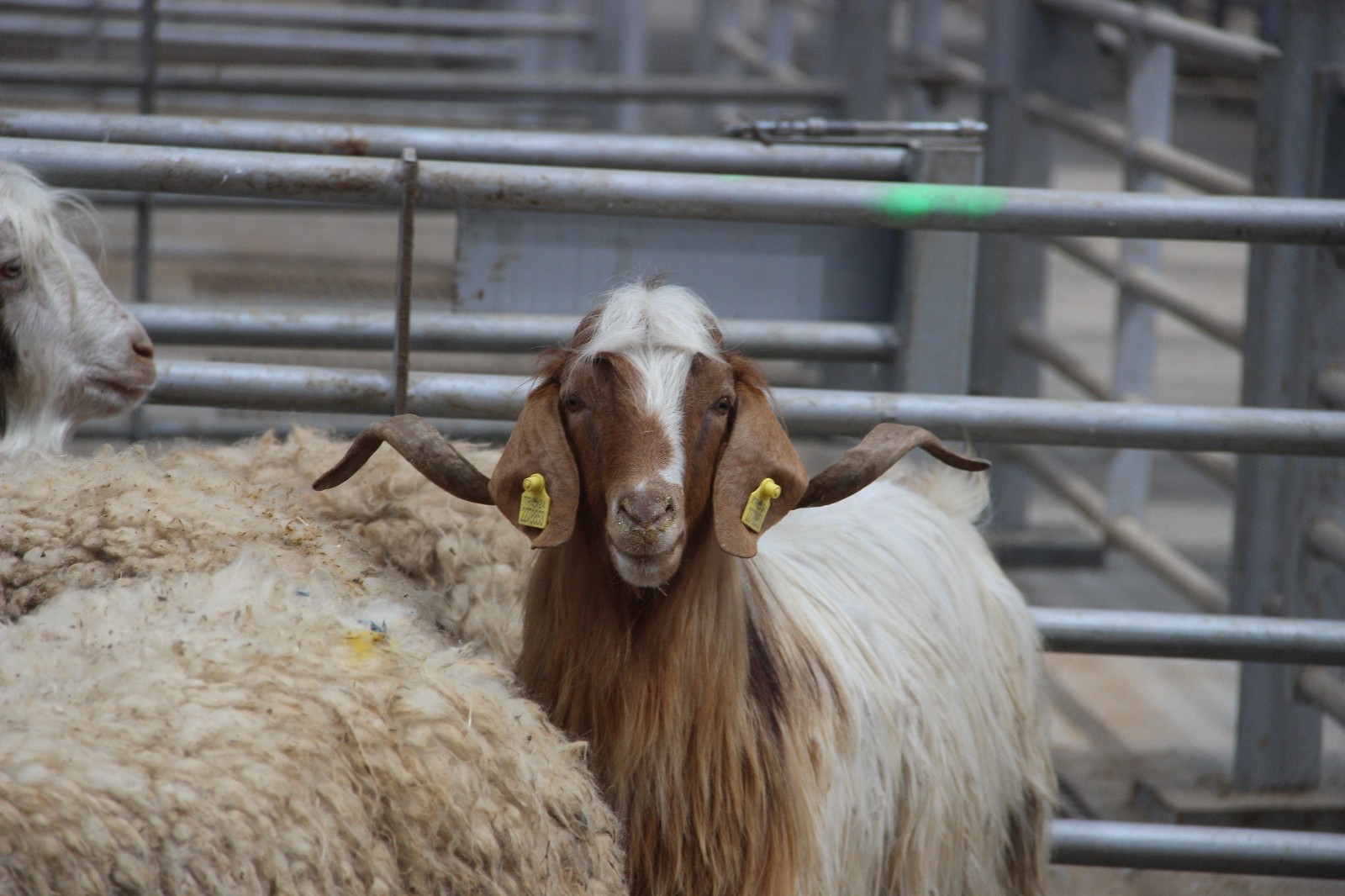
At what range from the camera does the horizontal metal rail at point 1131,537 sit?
4.46 meters

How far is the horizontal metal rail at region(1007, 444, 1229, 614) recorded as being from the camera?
4465mm

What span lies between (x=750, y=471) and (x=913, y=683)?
651 millimetres

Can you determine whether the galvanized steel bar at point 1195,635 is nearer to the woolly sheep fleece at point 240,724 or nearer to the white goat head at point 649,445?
the white goat head at point 649,445

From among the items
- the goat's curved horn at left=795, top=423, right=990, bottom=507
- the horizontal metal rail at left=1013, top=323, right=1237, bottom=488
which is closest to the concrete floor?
the horizontal metal rail at left=1013, top=323, right=1237, bottom=488

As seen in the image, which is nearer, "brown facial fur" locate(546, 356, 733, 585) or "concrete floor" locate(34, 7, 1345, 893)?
"brown facial fur" locate(546, 356, 733, 585)

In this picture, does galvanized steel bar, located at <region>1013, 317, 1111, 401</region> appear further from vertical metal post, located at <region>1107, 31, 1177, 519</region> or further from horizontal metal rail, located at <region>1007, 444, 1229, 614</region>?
horizontal metal rail, located at <region>1007, 444, 1229, 614</region>

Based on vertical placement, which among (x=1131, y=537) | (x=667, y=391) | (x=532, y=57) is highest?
(x=532, y=57)

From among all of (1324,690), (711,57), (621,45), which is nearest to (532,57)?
(711,57)

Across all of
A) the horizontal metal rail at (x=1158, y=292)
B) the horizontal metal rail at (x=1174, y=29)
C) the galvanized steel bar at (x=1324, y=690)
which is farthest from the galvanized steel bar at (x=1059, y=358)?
the galvanized steel bar at (x=1324, y=690)

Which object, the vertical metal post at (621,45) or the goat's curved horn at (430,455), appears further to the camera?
the vertical metal post at (621,45)

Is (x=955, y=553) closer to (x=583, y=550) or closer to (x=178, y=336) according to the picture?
(x=583, y=550)

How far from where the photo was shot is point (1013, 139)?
601 centimetres

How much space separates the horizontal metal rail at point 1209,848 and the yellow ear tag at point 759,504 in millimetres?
1158

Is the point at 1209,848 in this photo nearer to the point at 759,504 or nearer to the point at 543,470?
the point at 759,504
